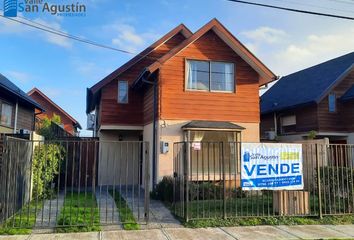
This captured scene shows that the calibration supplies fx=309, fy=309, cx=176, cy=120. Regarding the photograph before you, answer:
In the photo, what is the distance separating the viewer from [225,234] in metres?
7.09

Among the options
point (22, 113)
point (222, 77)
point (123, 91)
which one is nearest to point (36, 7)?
point (123, 91)

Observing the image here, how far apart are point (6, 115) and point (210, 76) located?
33.0ft

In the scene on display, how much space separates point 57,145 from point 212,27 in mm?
7775

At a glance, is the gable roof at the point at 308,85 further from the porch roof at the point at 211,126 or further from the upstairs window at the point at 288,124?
the porch roof at the point at 211,126

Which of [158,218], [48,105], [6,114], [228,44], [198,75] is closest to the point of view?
[158,218]

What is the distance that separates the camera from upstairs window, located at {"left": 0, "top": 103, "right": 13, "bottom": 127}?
14.4 metres

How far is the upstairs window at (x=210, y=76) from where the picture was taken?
1251 centimetres

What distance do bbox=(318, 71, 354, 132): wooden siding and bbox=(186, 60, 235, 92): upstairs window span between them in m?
8.39

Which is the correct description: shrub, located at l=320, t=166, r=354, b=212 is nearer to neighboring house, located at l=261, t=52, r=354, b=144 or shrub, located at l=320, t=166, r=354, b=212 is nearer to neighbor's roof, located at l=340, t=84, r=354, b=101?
neighboring house, located at l=261, t=52, r=354, b=144

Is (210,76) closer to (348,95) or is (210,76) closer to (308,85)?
(348,95)

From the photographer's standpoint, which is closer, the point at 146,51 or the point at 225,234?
the point at 225,234

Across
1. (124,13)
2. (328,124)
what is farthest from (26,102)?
(328,124)

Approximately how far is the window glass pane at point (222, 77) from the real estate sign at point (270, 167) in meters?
4.62

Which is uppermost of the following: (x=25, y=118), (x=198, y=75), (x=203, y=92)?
(x=198, y=75)
